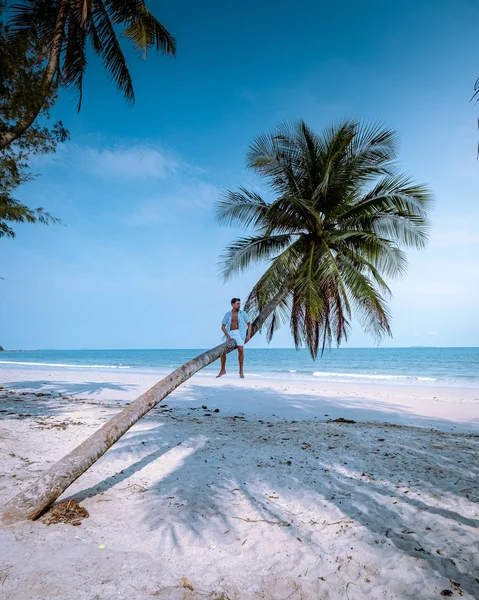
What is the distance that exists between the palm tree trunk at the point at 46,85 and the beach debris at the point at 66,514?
Answer: 5.14 metres

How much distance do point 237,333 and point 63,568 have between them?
3.61m

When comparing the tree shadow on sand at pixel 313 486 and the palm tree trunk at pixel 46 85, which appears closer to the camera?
the tree shadow on sand at pixel 313 486

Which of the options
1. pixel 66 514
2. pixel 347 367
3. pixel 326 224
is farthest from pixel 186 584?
pixel 347 367

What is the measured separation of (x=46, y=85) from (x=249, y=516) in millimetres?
6919

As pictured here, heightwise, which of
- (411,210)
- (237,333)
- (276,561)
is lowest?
(276,561)

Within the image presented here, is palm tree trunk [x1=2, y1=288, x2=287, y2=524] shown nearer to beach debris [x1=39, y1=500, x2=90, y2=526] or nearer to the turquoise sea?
beach debris [x1=39, y1=500, x2=90, y2=526]

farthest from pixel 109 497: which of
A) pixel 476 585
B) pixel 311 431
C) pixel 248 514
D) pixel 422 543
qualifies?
pixel 311 431

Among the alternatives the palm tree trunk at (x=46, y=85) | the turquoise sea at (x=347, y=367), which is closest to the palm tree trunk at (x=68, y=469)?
the palm tree trunk at (x=46, y=85)

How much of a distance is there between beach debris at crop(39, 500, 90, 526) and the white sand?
84mm

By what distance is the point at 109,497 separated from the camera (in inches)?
147

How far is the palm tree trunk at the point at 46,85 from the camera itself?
5.43 meters

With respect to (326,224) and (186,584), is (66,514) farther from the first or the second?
(326,224)

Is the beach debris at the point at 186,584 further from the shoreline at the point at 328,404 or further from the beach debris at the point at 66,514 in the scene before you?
the shoreline at the point at 328,404

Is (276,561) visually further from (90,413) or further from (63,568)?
(90,413)
